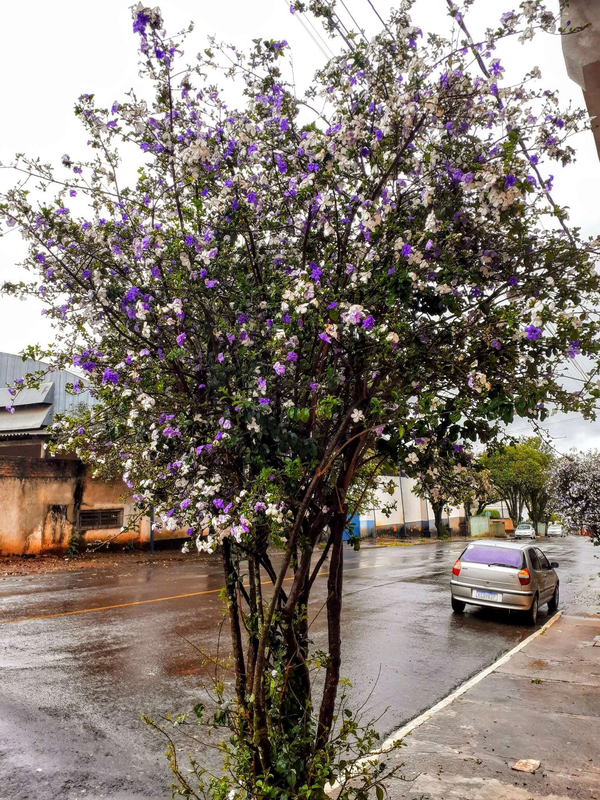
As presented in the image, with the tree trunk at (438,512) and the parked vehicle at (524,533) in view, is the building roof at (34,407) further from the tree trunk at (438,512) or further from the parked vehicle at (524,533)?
the parked vehicle at (524,533)

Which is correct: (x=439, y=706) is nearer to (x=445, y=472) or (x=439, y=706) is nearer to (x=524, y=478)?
(x=445, y=472)

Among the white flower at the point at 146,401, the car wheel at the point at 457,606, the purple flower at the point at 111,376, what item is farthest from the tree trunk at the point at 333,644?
the car wheel at the point at 457,606

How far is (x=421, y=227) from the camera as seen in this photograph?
→ 10.6ft

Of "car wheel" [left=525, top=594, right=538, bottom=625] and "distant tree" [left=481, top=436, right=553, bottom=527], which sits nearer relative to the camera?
"car wheel" [left=525, top=594, right=538, bottom=625]

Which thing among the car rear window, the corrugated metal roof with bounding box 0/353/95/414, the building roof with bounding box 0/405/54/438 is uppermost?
Answer: the corrugated metal roof with bounding box 0/353/95/414

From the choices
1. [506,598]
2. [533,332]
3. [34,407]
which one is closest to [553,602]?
[506,598]

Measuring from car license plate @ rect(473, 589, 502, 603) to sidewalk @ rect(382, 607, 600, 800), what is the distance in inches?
138

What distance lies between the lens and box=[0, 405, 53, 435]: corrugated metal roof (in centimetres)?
2950

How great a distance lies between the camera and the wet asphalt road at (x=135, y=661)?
17.0 ft

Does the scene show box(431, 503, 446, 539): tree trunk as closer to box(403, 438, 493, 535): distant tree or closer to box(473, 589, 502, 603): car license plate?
box(403, 438, 493, 535): distant tree

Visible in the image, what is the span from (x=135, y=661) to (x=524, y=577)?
7.88m

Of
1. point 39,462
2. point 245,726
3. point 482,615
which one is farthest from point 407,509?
point 245,726

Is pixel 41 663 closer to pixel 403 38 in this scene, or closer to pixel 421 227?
pixel 421 227

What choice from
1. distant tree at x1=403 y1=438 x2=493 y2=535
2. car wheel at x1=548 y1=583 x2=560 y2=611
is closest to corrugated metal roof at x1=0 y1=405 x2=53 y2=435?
car wheel at x1=548 y1=583 x2=560 y2=611
